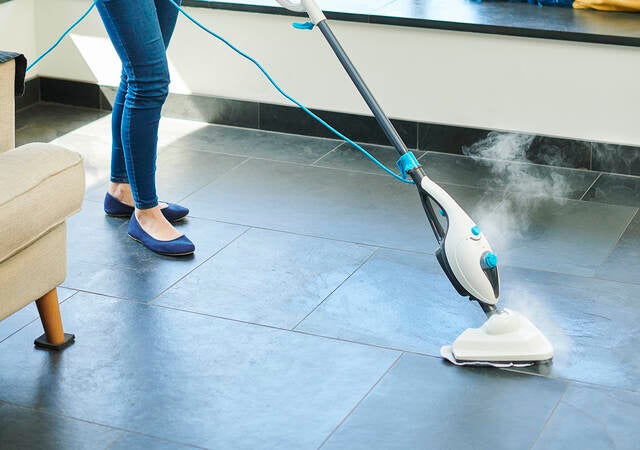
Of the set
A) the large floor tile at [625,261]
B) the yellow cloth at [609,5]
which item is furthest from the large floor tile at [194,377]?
the yellow cloth at [609,5]

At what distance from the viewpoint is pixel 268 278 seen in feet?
8.07

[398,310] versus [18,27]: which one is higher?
[18,27]

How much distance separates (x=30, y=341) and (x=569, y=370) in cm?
105

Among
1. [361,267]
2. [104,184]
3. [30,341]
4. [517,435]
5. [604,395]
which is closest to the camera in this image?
[517,435]

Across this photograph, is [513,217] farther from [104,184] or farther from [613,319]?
[104,184]

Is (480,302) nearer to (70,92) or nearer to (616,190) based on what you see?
(616,190)

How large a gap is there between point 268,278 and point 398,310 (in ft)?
1.08

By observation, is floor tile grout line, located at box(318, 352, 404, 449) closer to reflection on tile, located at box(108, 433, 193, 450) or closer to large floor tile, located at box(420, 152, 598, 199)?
reflection on tile, located at box(108, 433, 193, 450)

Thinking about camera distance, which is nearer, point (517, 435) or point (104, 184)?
point (517, 435)

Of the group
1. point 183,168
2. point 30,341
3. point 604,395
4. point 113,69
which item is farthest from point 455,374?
point 113,69

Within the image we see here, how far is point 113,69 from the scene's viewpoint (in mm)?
3725

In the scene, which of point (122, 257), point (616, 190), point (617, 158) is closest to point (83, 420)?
point (122, 257)

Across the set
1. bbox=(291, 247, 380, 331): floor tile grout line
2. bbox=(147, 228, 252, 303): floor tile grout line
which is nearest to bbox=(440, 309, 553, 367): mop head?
bbox=(291, 247, 380, 331): floor tile grout line

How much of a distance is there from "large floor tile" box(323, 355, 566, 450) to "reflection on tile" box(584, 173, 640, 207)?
1.03 m
